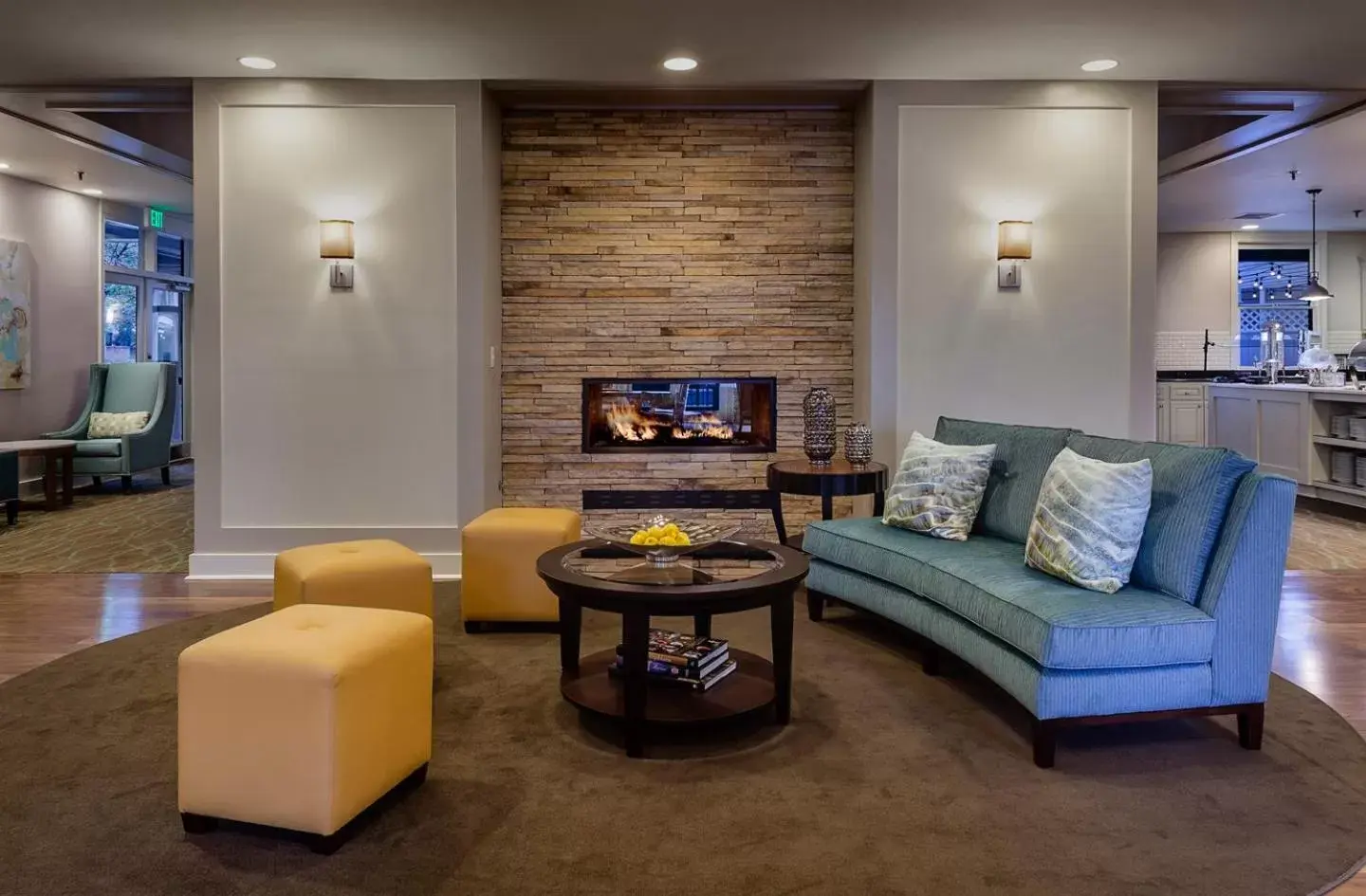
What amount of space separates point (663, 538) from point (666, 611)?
36cm

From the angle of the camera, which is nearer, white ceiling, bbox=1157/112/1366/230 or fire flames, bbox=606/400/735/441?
fire flames, bbox=606/400/735/441

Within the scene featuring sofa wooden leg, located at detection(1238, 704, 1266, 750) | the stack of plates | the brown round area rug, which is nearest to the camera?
the brown round area rug

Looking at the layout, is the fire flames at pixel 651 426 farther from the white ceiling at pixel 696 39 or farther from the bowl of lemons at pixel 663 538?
the bowl of lemons at pixel 663 538

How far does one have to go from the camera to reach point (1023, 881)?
6.64 ft

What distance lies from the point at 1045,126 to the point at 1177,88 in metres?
0.74

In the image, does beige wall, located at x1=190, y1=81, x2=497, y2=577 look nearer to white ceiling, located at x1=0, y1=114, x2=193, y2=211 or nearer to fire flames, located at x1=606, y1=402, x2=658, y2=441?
fire flames, located at x1=606, y1=402, x2=658, y2=441

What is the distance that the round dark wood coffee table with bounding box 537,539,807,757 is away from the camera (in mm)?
2668

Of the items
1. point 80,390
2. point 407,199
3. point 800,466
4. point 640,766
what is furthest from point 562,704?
point 80,390

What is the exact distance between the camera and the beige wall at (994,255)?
17.0 feet

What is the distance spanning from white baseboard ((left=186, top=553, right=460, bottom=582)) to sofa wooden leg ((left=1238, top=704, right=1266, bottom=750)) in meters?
3.65

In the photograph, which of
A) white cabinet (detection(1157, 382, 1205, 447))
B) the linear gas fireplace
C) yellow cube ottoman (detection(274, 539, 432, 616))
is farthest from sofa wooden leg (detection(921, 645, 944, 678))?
white cabinet (detection(1157, 382, 1205, 447))

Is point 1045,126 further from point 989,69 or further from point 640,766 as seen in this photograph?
point 640,766

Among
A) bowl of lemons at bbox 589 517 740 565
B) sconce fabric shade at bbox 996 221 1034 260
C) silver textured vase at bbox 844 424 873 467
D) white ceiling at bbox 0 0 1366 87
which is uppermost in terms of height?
white ceiling at bbox 0 0 1366 87

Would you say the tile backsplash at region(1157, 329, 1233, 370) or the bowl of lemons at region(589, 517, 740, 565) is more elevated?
the tile backsplash at region(1157, 329, 1233, 370)
